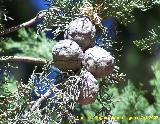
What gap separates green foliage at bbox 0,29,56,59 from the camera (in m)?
0.94

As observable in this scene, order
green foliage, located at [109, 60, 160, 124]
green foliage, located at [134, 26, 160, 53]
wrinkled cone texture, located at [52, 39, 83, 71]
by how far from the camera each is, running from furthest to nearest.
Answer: green foliage, located at [109, 60, 160, 124] < green foliage, located at [134, 26, 160, 53] < wrinkled cone texture, located at [52, 39, 83, 71]

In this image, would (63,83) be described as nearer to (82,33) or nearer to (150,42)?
(82,33)

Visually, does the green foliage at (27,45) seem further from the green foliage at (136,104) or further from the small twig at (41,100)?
the small twig at (41,100)

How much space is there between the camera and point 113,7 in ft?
1.84

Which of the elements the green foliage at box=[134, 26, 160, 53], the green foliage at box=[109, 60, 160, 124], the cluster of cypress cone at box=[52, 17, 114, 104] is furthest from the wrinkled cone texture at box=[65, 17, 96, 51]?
the green foliage at box=[109, 60, 160, 124]

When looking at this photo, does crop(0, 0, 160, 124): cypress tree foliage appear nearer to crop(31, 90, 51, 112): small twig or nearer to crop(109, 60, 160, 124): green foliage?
crop(31, 90, 51, 112): small twig

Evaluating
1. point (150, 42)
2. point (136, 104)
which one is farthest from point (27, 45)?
point (150, 42)

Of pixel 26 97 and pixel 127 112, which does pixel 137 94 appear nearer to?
pixel 127 112

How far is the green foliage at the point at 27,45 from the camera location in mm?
937

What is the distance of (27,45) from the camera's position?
98cm

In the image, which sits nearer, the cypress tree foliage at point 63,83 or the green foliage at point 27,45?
the cypress tree foliage at point 63,83

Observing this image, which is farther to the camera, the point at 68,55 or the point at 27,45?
the point at 27,45

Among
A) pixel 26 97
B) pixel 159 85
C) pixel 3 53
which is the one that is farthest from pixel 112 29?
pixel 3 53

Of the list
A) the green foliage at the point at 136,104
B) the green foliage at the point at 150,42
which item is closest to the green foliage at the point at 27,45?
the green foliage at the point at 136,104
